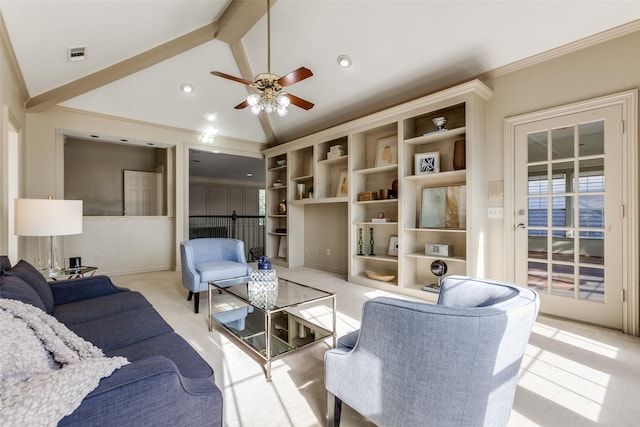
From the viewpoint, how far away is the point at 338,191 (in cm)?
521

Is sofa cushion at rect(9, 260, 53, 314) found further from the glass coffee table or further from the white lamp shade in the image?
the glass coffee table

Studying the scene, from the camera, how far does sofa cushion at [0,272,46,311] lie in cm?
145

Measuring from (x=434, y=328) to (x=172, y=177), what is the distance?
5544mm

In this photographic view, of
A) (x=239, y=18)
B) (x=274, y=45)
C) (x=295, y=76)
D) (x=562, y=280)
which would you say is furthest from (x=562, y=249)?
(x=239, y=18)

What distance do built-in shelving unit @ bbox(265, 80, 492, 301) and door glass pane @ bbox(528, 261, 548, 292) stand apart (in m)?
0.47

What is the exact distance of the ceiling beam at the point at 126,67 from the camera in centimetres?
385

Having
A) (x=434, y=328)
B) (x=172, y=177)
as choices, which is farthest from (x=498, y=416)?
(x=172, y=177)

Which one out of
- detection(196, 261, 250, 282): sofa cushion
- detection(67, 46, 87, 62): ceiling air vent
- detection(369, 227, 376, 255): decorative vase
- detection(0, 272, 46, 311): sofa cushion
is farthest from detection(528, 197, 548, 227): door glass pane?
detection(67, 46, 87, 62): ceiling air vent

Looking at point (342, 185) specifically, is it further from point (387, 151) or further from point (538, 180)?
point (538, 180)

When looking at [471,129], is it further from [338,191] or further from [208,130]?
[208,130]

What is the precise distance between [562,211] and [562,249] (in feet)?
1.26

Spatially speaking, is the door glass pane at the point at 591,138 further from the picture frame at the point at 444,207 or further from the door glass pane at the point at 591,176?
the picture frame at the point at 444,207

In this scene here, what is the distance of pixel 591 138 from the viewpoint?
2902 mm

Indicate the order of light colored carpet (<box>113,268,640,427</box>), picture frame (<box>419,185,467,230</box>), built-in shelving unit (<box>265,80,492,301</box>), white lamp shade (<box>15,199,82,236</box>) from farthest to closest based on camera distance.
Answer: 1. picture frame (<box>419,185,467,230</box>)
2. built-in shelving unit (<box>265,80,492,301</box>)
3. white lamp shade (<box>15,199,82,236</box>)
4. light colored carpet (<box>113,268,640,427</box>)
